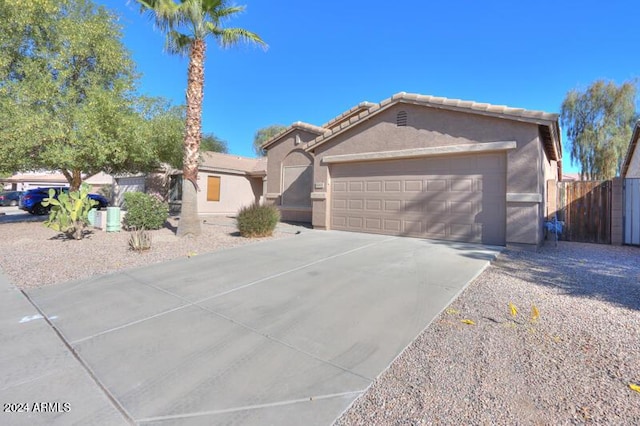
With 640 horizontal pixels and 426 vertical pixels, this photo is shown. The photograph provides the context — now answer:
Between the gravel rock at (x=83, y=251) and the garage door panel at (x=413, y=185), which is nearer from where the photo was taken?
the gravel rock at (x=83, y=251)

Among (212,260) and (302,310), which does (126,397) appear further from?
(212,260)

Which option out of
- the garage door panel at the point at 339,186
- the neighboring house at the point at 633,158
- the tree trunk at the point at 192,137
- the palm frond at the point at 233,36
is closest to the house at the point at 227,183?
the tree trunk at the point at 192,137

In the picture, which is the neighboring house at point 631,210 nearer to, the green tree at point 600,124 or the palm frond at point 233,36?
the palm frond at point 233,36

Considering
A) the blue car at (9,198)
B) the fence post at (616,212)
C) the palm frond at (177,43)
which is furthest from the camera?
the blue car at (9,198)

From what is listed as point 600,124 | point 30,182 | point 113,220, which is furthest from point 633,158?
point 30,182

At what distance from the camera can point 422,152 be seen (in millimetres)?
9305

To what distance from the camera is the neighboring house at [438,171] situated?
7.89 metres

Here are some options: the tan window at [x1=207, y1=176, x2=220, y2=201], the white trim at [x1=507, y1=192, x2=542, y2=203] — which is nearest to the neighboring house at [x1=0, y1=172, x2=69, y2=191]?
the tan window at [x1=207, y1=176, x2=220, y2=201]

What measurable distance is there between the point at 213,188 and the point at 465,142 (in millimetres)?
14852

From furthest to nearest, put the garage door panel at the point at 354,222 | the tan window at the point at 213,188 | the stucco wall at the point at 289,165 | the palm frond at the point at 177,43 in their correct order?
the tan window at the point at 213,188
the stucco wall at the point at 289,165
the garage door panel at the point at 354,222
the palm frond at the point at 177,43

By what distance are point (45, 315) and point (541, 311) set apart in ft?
Result: 21.9

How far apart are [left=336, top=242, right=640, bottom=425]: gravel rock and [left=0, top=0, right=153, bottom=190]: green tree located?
13.2 m

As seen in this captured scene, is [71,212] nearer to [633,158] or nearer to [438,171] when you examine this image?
[438,171]

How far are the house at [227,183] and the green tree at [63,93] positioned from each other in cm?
472
